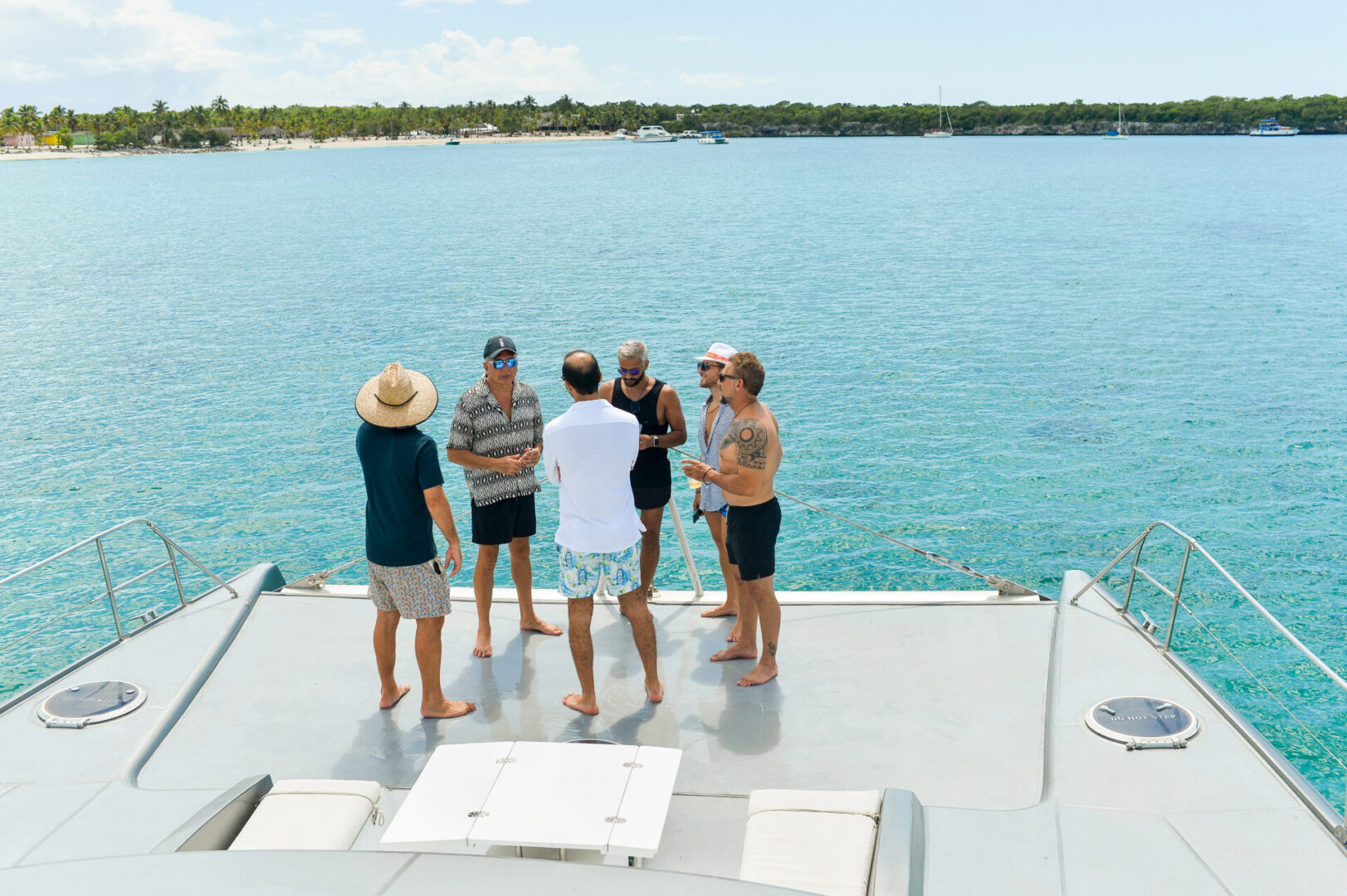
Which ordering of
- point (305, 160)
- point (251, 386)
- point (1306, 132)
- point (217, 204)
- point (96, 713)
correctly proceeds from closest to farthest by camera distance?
point (96, 713), point (251, 386), point (217, 204), point (305, 160), point (1306, 132)

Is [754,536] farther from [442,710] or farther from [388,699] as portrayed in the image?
[388,699]

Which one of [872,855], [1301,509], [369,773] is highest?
[872,855]

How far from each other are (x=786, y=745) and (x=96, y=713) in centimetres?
362

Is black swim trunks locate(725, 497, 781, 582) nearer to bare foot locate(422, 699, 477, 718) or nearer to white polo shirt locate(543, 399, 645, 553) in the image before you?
white polo shirt locate(543, 399, 645, 553)

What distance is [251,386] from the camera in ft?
71.3

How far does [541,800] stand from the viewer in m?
3.68

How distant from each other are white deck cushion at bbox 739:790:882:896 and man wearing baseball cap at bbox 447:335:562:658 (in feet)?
8.23

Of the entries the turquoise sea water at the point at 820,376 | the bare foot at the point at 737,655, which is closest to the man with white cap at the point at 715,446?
the bare foot at the point at 737,655

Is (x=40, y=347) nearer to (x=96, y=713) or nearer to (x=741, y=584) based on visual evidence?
(x=96, y=713)

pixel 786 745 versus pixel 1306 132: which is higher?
pixel 1306 132

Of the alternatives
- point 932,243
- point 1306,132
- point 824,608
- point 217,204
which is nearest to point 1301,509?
point 824,608

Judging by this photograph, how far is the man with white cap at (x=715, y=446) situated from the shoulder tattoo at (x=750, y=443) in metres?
0.46

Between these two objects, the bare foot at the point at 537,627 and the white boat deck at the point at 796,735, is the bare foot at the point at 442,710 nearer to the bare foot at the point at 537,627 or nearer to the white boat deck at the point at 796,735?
the white boat deck at the point at 796,735

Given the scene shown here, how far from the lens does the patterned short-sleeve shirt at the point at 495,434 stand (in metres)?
5.61
